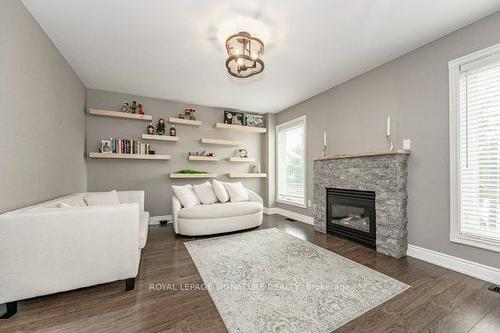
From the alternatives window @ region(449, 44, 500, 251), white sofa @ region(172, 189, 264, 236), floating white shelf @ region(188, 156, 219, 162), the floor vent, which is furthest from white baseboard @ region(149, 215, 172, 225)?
the floor vent

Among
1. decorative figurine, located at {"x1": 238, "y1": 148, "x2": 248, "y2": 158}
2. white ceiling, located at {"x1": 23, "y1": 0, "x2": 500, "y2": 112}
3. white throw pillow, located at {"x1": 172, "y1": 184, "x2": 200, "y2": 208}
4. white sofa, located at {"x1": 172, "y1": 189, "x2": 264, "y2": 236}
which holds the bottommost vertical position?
white sofa, located at {"x1": 172, "y1": 189, "x2": 264, "y2": 236}

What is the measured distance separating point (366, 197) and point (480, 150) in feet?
4.08

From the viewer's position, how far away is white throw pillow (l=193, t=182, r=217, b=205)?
373cm

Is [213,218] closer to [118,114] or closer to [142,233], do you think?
[142,233]

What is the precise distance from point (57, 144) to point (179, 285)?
2.23m

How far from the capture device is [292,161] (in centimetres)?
482

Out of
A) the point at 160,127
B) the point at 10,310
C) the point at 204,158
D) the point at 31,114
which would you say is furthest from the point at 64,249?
the point at 204,158

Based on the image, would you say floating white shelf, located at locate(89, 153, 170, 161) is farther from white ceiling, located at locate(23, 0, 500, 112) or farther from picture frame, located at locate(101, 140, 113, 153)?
white ceiling, located at locate(23, 0, 500, 112)

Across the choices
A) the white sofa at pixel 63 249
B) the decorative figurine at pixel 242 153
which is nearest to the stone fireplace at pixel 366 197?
the decorative figurine at pixel 242 153

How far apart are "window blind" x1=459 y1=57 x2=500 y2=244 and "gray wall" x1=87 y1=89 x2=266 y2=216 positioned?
3.78 m

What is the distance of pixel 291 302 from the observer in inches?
64.7

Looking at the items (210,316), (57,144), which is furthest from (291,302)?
(57,144)

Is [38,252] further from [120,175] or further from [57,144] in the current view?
[120,175]

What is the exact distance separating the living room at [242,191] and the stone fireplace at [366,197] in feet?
0.08
